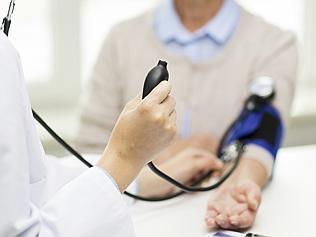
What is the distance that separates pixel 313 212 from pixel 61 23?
4.27 feet

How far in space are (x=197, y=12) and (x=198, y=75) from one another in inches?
7.3

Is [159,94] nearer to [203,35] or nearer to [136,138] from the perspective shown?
[136,138]

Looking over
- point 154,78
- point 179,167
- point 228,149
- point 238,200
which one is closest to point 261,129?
point 228,149

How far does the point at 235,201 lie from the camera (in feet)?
3.76

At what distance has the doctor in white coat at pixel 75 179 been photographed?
732 mm

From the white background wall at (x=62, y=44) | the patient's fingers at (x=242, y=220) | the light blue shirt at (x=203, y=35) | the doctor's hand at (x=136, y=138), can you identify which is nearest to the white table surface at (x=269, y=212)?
the patient's fingers at (x=242, y=220)

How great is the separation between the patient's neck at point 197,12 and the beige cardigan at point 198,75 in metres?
0.08

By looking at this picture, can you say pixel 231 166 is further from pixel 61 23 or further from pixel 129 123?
pixel 61 23

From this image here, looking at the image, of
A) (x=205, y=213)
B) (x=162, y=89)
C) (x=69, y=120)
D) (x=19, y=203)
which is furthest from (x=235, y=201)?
(x=69, y=120)

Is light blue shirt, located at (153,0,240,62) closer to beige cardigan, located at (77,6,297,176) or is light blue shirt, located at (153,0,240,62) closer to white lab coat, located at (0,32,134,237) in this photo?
beige cardigan, located at (77,6,297,176)

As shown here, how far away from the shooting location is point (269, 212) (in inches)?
45.5

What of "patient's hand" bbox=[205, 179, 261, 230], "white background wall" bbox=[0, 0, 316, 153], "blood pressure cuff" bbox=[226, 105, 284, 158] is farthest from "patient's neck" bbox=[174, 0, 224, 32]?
"patient's hand" bbox=[205, 179, 261, 230]

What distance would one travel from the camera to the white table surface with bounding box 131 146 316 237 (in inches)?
41.9

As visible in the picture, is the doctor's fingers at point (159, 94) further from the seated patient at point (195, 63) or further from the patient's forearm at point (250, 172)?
the seated patient at point (195, 63)
